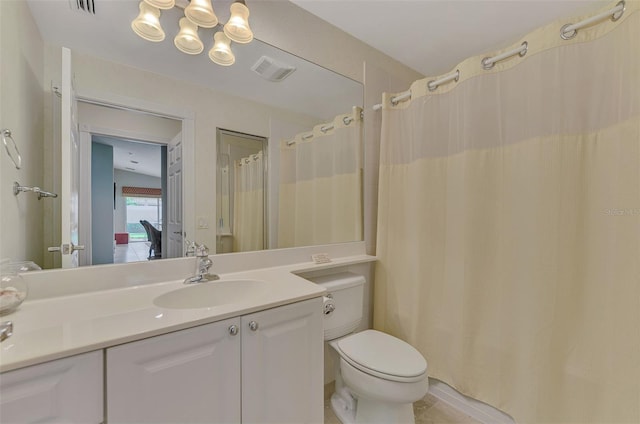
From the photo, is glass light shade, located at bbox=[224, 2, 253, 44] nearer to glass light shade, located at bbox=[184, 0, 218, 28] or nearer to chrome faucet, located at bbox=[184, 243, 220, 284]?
glass light shade, located at bbox=[184, 0, 218, 28]

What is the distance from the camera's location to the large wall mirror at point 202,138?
1.05 meters

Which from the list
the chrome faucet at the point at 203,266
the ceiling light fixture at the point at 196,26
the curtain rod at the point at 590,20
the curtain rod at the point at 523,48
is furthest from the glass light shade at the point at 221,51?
the curtain rod at the point at 590,20

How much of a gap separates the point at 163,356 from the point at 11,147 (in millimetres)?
822

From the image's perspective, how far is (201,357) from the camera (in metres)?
0.80

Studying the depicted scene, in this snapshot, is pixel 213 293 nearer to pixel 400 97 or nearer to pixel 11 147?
pixel 11 147

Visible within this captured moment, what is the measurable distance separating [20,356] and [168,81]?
1.12m

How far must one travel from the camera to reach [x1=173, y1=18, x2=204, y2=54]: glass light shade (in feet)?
3.96

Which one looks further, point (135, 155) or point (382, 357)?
point (382, 357)

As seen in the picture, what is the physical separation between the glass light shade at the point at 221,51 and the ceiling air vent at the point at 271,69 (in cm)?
15

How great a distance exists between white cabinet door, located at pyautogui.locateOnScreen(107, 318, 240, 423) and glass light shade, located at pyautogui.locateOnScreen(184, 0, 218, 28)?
132 centimetres

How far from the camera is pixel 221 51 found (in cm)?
132

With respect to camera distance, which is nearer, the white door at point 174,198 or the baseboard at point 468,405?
the white door at point 174,198

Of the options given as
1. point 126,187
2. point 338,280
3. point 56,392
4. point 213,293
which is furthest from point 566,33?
point 56,392

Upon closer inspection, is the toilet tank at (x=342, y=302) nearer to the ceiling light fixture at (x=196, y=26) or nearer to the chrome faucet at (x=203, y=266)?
the chrome faucet at (x=203, y=266)
